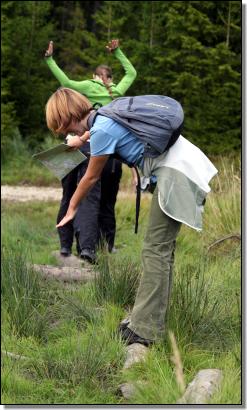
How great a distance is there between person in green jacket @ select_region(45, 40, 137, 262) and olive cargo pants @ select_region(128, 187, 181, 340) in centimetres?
215

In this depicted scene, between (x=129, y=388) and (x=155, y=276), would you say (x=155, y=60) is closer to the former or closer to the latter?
(x=155, y=276)

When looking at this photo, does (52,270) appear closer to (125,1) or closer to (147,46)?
(147,46)

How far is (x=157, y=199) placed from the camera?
3.89 meters

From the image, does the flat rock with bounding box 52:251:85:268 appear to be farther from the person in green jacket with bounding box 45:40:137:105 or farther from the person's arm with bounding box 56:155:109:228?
the person's arm with bounding box 56:155:109:228

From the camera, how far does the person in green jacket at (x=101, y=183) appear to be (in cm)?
613

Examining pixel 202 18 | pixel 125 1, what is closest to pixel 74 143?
pixel 202 18

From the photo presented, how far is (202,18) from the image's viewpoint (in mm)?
14453

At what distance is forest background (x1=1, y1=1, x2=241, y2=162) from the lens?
577 inches

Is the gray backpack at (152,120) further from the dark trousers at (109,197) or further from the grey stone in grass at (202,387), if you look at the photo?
the dark trousers at (109,197)

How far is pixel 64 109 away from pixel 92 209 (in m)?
2.15

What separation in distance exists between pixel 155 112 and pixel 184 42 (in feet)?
37.1

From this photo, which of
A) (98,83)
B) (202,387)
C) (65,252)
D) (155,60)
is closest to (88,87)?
(98,83)

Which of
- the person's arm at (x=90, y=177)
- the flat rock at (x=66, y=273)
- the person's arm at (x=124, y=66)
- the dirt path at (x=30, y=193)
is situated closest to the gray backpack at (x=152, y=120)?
the person's arm at (x=90, y=177)

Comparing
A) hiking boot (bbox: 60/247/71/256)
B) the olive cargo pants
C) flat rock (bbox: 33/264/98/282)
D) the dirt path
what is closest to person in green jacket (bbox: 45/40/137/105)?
hiking boot (bbox: 60/247/71/256)
